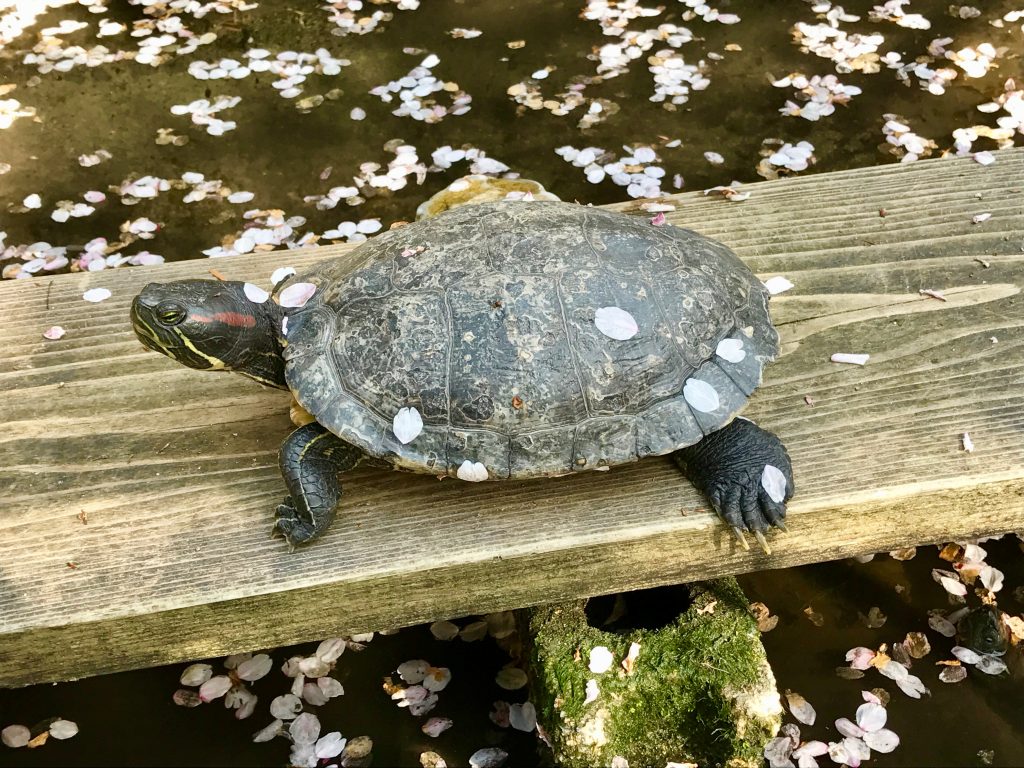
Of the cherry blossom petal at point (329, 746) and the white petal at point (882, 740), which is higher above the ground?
the white petal at point (882, 740)

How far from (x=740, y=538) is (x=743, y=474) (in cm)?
18

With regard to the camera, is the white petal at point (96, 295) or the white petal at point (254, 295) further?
the white petal at point (96, 295)

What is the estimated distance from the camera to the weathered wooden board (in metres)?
1.88

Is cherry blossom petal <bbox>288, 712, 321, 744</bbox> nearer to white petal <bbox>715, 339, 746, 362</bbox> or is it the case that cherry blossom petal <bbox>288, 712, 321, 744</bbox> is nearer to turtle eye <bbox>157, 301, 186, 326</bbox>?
turtle eye <bbox>157, 301, 186, 326</bbox>

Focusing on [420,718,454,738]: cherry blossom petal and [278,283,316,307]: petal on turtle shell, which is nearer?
[278,283,316,307]: petal on turtle shell

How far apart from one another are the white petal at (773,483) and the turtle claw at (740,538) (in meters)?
0.12

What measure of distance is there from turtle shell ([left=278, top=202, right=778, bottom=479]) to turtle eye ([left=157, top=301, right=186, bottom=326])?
27 cm

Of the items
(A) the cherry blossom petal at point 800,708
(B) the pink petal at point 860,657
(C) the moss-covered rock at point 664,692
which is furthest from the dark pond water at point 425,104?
(C) the moss-covered rock at point 664,692

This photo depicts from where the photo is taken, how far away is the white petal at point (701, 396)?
6.13ft

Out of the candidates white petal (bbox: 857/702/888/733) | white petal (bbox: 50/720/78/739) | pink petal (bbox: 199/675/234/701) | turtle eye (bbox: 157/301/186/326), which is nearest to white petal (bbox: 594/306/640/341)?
turtle eye (bbox: 157/301/186/326)

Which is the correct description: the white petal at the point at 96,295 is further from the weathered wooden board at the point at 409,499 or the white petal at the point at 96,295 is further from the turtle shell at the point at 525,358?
the turtle shell at the point at 525,358

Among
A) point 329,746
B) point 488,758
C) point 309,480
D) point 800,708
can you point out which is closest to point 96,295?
point 309,480

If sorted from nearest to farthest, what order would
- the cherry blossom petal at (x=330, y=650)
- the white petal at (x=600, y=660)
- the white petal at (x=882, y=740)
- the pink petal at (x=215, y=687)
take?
the white petal at (x=600, y=660), the white petal at (x=882, y=740), the pink petal at (x=215, y=687), the cherry blossom petal at (x=330, y=650)

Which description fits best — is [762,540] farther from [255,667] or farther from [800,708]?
[255,667]
